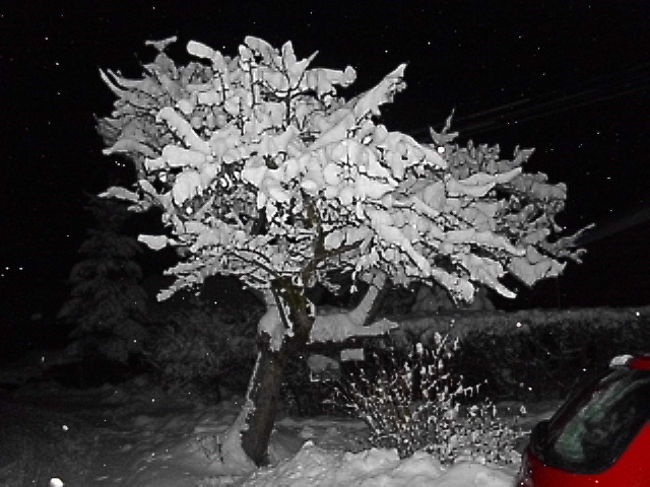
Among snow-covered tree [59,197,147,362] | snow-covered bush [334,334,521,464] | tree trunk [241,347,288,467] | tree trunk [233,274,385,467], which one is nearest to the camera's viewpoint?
snow-covered bush [334,334,521,464]

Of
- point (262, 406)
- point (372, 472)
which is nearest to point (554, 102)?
point (262, 406)

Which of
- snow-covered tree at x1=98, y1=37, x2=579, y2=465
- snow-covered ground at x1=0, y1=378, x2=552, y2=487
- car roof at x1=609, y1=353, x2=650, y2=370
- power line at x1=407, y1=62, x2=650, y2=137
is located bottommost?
snow-covered ground at x1=0, y1=378, x2=552, y2=487

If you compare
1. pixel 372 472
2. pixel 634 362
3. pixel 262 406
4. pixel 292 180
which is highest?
pixel 292 180

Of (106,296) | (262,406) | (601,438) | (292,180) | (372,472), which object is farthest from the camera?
(106,296)

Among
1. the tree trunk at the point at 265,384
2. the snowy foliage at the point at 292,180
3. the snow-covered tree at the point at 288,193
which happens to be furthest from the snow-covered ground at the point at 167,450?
the snowy foliage at the point at 292,180

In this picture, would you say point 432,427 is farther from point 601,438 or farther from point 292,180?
point 601,438

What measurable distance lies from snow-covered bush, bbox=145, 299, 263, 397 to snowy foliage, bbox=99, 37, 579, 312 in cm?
601

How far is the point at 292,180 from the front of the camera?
5.60m

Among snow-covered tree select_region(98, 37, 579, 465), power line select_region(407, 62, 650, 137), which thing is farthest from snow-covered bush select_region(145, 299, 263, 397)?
power line select_region(407, 62, 650, 137)

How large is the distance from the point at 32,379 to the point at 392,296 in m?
14.3

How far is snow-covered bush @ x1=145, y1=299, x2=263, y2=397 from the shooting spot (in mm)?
13859

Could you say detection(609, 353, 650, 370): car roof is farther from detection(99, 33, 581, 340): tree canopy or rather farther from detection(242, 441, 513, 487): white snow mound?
detection(99, 33, 581, 340): tree canopy

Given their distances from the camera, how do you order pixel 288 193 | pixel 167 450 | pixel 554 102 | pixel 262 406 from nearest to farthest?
pixel 288 193 → pixel 262 406 → pixel 167 450 → pixel 554 102

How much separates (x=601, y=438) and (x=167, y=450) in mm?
7295
